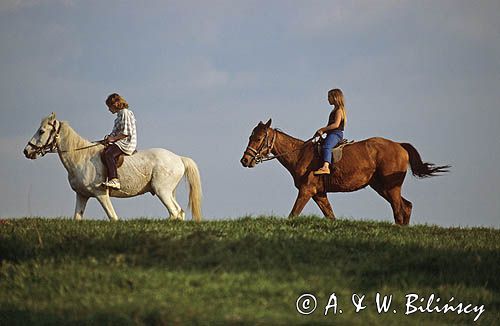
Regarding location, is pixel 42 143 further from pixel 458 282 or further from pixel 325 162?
pixel 458 282

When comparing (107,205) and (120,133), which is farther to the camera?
(120,133)

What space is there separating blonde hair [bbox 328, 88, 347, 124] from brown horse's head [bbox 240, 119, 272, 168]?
1619 millimetres

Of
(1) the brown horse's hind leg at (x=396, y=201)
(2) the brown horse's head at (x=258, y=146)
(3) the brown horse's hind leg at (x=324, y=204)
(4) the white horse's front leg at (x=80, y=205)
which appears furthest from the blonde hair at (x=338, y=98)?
(4) the white horse's front leg at (x=80, y=205)

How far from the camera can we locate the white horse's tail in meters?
18.6

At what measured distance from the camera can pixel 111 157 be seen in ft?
57.6

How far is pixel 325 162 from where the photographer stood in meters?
18.5

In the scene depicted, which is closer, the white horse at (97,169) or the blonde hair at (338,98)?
the white horse at (97,169)

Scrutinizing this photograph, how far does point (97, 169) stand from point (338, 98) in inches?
225

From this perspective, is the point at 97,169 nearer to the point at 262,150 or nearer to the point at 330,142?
the point at 262,150

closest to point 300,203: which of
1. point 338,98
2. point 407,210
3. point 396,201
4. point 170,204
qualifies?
point 396,201

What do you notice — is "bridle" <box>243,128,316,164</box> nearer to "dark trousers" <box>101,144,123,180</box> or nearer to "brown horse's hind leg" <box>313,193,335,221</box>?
"brown horse's hind leg" <box>313,193,335,221</box>

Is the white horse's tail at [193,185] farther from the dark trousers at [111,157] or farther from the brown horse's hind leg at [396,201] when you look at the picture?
the brown horse's hind leg at [396,201]

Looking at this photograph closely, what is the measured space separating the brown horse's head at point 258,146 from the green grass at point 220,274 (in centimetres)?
426

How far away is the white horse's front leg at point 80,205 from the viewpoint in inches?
703
